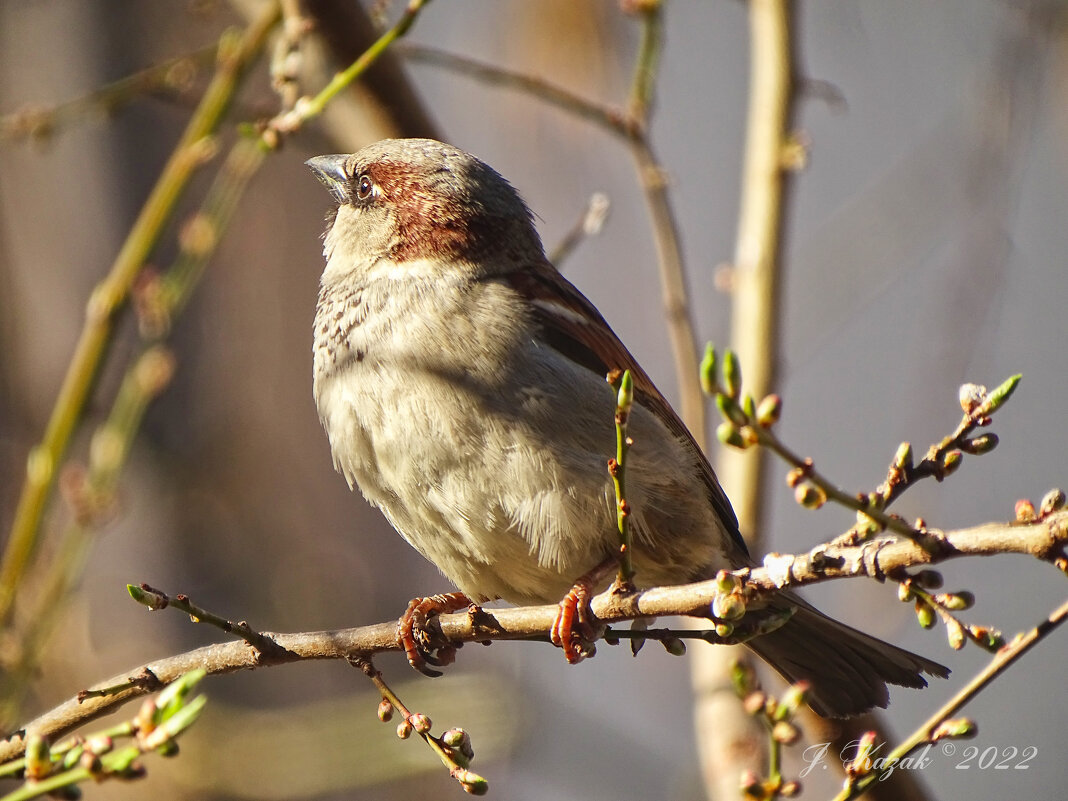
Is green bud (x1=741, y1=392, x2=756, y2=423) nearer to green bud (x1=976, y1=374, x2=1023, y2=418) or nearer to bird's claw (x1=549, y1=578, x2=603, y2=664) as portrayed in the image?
green bud (x1=976, y1=374, x2=1023, y2=418)

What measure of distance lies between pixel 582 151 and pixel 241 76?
5.60 feet

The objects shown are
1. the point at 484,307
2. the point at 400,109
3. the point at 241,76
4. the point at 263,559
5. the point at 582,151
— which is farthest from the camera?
the point at 263,559

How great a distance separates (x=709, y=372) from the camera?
A: 4.83 feet

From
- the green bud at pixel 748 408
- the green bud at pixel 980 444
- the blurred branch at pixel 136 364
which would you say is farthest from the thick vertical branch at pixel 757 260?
the green bud at pixel 748 408

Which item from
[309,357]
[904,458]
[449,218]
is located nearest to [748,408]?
[904,458]

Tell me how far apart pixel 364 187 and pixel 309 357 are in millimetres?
2269

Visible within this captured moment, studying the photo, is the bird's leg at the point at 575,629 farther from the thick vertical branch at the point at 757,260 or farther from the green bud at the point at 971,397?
the thick vertical branch at the point at 757,260

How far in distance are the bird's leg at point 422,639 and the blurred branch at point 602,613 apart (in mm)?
209

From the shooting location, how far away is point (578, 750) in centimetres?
594

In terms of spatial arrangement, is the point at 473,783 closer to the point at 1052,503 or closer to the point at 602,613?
the point at 602,613

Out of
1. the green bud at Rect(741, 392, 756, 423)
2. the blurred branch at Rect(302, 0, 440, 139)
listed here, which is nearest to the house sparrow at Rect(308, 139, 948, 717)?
the blurred branch at Rect(302, 0, 440, 139)

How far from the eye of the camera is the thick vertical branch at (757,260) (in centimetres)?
385

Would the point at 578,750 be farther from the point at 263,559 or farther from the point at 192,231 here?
the point at 192,231

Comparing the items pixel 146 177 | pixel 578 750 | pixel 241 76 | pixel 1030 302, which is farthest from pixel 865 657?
pixel 1030 302
